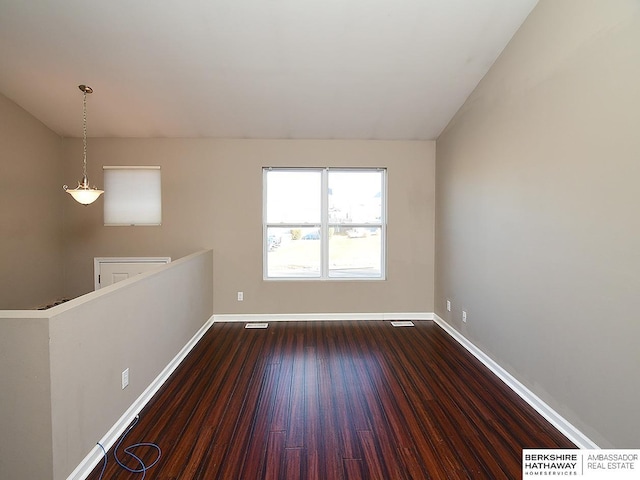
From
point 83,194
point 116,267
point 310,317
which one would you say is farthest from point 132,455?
point 116,267

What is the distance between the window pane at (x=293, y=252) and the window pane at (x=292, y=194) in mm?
186

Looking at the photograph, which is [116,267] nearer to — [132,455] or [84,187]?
[84,187]

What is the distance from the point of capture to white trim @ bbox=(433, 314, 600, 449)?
203 centimetres

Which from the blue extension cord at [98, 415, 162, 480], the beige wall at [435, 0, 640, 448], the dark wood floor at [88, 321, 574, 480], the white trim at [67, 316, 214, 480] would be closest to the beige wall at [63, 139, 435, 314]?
the dark wood floor at [88, 321, 574, 480]

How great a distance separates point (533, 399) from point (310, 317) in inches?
108

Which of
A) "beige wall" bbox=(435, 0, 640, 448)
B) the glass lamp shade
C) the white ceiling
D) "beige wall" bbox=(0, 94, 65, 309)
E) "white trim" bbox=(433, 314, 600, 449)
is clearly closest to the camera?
"beige wall" bbox=(435, 0, 640, 448)

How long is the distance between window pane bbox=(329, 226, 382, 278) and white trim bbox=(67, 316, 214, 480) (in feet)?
7.29

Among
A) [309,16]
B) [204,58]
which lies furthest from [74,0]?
[309,16]

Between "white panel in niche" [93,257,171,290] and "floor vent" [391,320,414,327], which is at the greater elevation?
"white panel in niche" [93,257,171,290]

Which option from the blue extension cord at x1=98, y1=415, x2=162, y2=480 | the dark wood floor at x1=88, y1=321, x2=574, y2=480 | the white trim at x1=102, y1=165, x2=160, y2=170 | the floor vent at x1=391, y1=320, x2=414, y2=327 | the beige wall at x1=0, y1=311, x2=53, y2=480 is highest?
the white trim at x1=102, y1=165, x2=160, y2=170

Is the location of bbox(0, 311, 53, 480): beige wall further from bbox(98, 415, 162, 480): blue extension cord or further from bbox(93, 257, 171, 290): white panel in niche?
bbox(93, 257, 171, 290): white panel in niche

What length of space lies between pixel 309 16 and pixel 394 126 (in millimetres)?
1890

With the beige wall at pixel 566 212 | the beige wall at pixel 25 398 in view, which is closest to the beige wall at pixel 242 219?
the beige wall at pixel 566 212

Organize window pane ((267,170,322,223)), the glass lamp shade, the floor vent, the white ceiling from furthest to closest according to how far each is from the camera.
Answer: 1. window pane ((267,170,322,223))
2. the floor vent
3. the glass lamp shade
4. the white ceiling
